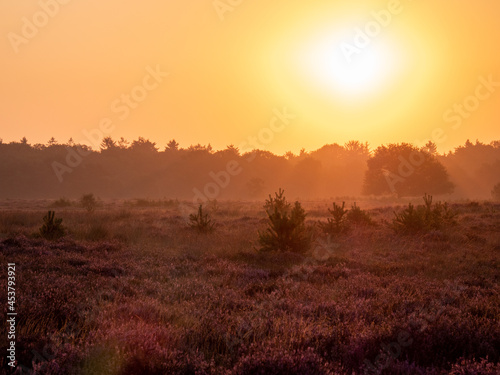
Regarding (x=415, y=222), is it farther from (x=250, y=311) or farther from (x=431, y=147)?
(x=431, y=147)

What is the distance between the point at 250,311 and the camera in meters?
5.28

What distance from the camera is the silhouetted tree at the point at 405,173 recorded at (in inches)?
2053

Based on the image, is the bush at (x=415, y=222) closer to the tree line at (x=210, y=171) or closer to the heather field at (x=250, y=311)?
the heather field at (x=250, y=311)

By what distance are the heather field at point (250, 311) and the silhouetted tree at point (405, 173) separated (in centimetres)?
4439

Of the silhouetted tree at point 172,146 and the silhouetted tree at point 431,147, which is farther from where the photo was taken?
the silhouetted tree at point 172,146

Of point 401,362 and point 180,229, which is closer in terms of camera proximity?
point 401,362

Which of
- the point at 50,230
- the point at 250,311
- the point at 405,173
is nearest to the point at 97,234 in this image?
the point at 50,230

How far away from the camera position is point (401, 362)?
11.7 feet

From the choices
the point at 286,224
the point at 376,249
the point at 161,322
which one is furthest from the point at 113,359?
the point at 376,249

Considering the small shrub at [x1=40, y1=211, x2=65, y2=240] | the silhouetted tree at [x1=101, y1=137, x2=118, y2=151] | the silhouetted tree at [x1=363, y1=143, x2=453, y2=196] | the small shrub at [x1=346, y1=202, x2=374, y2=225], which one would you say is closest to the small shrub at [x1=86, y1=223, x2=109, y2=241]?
the small shrub at [x1=40, y1=211, x2=65, y2=240]

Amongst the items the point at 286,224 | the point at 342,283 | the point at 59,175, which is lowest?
the point at 342,283

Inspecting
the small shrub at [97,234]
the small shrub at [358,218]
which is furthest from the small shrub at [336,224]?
the small shrub at [97,234]

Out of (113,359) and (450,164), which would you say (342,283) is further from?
(450,164)

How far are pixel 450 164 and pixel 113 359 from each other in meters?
98.3
